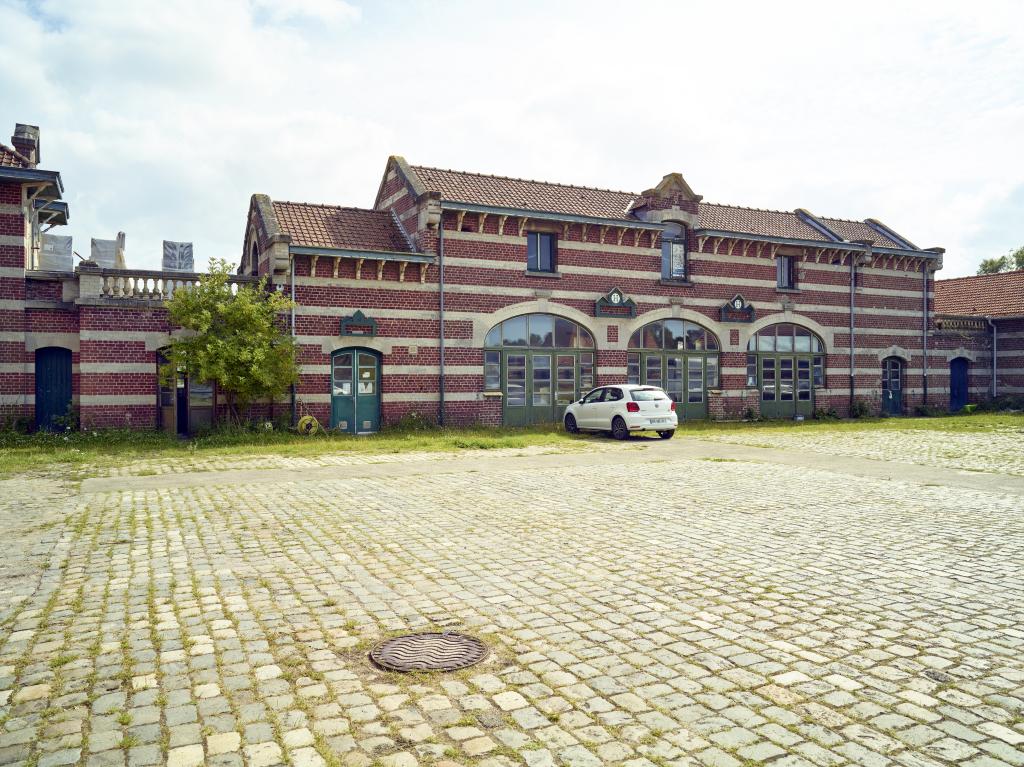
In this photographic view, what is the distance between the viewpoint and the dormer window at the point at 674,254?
25.4 m

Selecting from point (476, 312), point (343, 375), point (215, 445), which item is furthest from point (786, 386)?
point (215, 445)

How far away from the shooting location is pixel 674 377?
83.0 ft

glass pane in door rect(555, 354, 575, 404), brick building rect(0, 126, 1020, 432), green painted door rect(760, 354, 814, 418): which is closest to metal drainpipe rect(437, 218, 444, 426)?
brick building rect(0, 126, 1020, 432)

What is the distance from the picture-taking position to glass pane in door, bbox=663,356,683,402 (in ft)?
82.6

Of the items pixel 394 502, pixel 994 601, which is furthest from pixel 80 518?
pixel 994 601

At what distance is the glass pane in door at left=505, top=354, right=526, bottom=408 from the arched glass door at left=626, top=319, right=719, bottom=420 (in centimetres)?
382

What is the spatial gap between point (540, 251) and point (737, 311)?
7.82 meters

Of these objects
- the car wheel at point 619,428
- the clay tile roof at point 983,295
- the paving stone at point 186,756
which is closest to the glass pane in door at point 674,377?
the car wheel at point 619,428

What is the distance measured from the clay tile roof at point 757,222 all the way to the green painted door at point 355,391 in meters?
12.8

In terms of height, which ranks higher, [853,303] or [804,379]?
[853,303]

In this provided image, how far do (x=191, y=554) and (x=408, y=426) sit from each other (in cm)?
1377

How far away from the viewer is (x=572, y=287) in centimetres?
2328

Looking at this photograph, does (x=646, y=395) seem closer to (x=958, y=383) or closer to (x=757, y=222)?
(x=757, y=222)

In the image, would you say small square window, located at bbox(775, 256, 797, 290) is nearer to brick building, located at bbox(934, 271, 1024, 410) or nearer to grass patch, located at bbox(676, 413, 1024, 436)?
grass patch, located at bbox(676, 413, 1024, 436)
